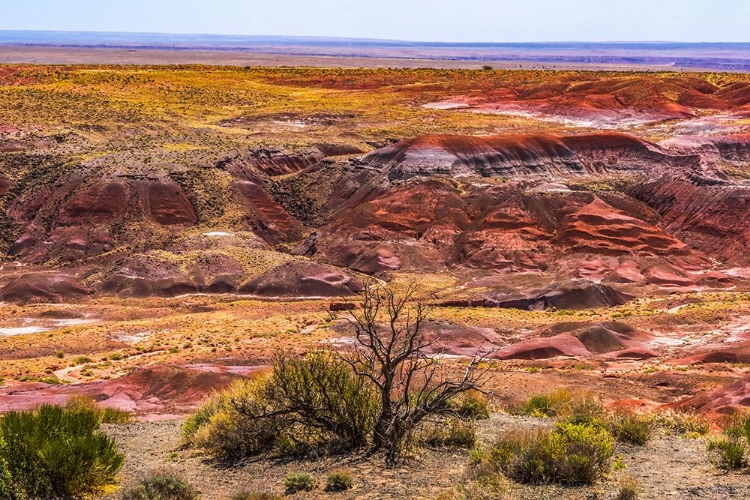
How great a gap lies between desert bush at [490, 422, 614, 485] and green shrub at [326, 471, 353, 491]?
2237mm

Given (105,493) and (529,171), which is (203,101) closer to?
(529,171)

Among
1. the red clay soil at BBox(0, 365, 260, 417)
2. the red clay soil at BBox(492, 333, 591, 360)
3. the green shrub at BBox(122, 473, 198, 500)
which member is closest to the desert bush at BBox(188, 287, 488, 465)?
the green shrub at BBox(122, 473, 198, 500)

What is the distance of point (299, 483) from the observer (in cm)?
1309

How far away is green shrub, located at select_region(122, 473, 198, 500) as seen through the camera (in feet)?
39.6

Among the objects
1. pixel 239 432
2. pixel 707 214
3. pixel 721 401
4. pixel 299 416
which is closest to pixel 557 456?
pixel 299 416

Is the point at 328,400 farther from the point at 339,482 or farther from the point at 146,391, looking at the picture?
the point at 146,391

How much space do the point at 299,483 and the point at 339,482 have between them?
1.95ft

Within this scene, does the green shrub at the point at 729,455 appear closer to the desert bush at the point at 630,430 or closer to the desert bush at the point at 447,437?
the desert bush at the point at 630,430

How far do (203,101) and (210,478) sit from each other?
332ft

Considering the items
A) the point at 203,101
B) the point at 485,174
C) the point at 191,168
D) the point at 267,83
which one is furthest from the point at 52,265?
the point at 267,83

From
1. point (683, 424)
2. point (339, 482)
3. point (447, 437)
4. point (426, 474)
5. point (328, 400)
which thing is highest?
point (328, 400)

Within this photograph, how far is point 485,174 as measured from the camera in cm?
6812

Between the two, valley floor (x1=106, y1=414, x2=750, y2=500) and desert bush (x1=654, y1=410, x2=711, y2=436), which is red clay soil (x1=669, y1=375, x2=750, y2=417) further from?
valley floor (x1=106, y1=414, x2=750, y2=500)

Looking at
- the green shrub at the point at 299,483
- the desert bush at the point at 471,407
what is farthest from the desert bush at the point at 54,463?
the desert bush at the point at 471,407
